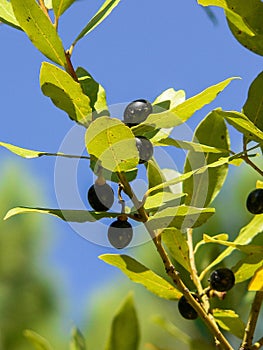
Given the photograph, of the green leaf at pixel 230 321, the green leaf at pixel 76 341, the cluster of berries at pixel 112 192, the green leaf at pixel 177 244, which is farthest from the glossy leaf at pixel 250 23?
the green leaf at pixel 76 341

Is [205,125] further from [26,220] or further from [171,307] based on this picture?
[26,220]

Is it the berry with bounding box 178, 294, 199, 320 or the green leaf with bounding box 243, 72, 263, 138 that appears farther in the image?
the berry with bounding box 178, 294, 199, 320

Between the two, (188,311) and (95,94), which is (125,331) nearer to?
(188,311)

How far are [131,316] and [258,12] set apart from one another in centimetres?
42

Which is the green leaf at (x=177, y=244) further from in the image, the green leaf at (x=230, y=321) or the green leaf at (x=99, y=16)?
the green leaf at (x=99, y=16)

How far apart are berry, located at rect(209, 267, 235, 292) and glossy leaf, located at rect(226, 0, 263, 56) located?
0.28 metres

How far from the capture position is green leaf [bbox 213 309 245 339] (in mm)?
901

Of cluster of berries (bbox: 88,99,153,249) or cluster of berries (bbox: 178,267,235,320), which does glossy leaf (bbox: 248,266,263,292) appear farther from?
cluster of berries (bbox: 88,99,153,249)

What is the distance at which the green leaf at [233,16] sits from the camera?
2.52 feet

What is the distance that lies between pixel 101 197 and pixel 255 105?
0.21m

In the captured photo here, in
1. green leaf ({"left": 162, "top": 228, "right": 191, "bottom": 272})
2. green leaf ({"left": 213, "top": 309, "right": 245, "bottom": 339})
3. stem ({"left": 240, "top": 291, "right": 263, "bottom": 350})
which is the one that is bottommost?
green leaf ({"left": 213, "top": 309, "right": 245, "bottom": 339})

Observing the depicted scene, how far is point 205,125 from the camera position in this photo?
37.2 inches

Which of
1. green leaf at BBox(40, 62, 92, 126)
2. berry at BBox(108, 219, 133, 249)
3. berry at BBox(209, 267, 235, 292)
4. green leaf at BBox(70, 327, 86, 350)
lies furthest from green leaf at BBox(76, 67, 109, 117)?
green leaf at BBox(70, 327, 86, 350)

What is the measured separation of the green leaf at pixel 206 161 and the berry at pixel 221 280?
0.11 metres
